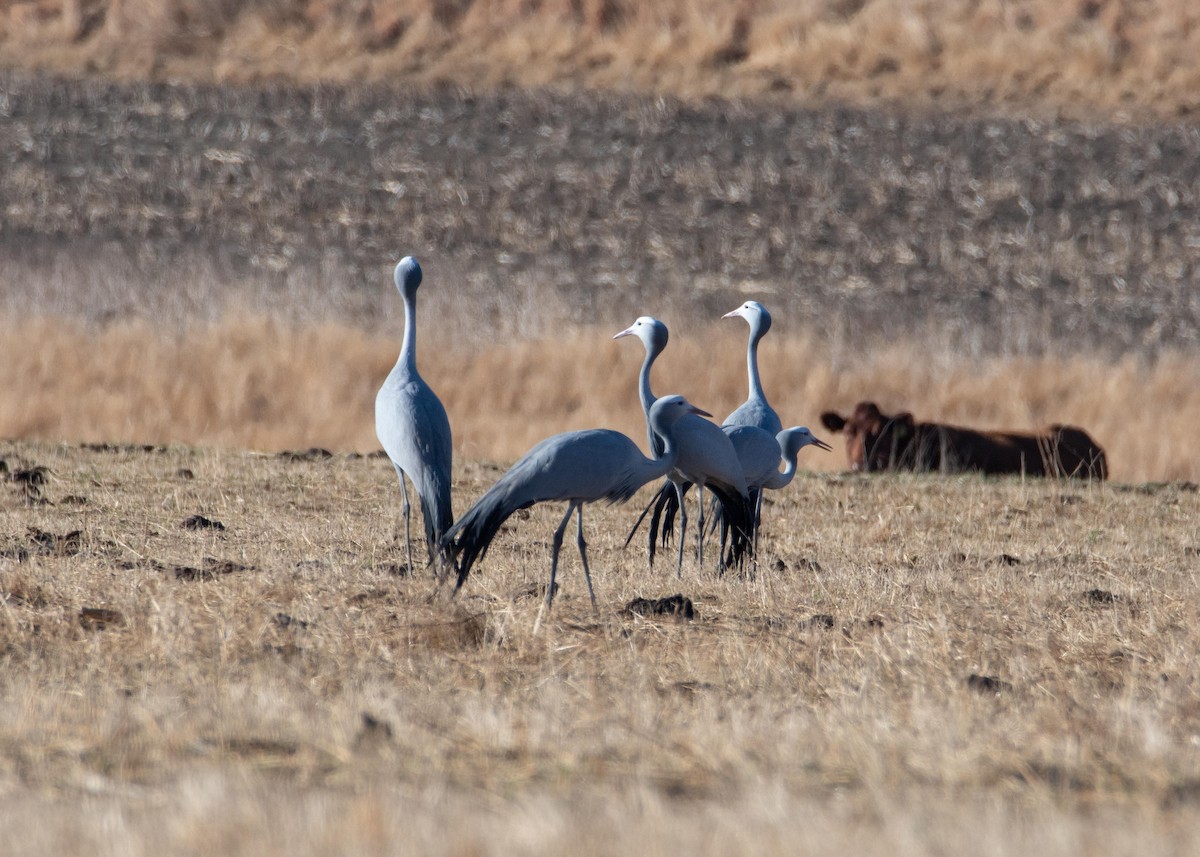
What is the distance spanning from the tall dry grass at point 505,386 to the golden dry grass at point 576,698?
5094 mm

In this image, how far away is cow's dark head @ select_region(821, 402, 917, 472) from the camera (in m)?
13.7

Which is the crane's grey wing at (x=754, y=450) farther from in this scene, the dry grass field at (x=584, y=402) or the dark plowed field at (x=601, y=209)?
the dark plowed field at (x=601, y=209)

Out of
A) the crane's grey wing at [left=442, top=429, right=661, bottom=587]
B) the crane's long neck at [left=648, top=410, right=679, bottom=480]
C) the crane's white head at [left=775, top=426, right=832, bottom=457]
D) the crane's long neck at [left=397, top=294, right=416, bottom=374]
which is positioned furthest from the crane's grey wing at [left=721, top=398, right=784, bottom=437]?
the crane's grey wing at [left=442, top=429, right=661, bottom=587]

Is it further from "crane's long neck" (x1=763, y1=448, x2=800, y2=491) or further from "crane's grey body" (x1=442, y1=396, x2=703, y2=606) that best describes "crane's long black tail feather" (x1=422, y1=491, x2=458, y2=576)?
"crane's long neck" (x1=763, y1=448, x2=800, y2=491)

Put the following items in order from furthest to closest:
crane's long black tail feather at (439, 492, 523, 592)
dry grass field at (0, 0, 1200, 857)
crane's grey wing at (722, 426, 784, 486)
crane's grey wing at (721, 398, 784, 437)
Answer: crane's grey wing at (721, 398, 784, 437)
crane's grey wing at (722, 426, 784, 486)
crane's long black tail feather at (439, 492, 523, 592)
dry grass field at (0, 0, 1200, 857)

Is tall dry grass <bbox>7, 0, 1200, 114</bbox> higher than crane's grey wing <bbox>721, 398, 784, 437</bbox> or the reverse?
higher

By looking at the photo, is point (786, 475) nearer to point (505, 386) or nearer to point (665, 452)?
point (665, 452)

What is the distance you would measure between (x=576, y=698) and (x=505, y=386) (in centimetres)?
1029

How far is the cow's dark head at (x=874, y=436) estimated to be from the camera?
13.7m

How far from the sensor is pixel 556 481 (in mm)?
6320

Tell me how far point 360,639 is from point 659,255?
15.8 metres

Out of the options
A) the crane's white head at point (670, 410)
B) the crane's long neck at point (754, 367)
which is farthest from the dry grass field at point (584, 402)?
the crane's long neck at point (754, 367)

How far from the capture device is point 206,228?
21312mm

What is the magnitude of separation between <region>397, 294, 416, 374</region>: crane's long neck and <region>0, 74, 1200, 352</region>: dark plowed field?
319 inches
